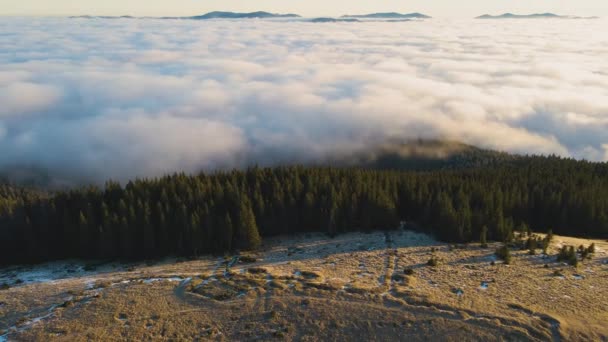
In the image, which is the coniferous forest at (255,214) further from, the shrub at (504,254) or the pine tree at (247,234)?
the shrub at (504,254)

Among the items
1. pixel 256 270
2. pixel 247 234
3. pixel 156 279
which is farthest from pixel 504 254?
pixel 156 279

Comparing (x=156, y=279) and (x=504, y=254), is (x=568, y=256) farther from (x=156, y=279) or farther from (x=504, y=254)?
(x=156, y=279)

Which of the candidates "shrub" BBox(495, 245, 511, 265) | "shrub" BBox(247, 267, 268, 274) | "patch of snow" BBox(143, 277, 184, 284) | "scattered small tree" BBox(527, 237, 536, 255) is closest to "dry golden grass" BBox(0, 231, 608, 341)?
"patch of snow" BBox(143, 277, 184, 284)

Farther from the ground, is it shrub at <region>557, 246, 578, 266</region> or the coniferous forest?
shrub at <region>557, 246, 578, 266</region>

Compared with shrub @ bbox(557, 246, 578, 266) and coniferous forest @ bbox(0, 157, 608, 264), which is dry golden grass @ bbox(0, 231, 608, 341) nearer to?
shrub @ bbox(557, 246, 578, 266)

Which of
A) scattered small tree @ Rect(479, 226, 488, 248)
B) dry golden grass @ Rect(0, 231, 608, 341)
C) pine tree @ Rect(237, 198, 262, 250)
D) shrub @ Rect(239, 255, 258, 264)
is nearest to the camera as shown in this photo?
dry golden grass @ Rect(0, 231, 608, 341)

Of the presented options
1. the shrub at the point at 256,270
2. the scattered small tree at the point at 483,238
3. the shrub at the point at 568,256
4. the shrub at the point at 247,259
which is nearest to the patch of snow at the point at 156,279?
the shrub at the point at 256,270
